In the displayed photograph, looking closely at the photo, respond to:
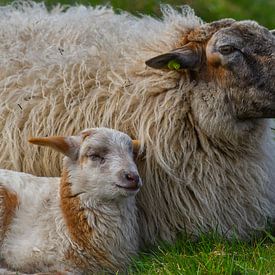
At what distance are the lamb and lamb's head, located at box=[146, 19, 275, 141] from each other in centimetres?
77

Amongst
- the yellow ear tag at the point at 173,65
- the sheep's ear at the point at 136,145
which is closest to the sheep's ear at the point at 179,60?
the yellow ear tag at the point at 173,65

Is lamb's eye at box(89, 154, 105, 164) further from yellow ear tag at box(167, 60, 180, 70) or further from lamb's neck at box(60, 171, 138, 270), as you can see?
yellow ear tag at box(167, 60, 180, 70)

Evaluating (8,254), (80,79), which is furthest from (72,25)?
(8,254)

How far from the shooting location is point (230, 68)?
7.00m

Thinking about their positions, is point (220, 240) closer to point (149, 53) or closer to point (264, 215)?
point (264, 215)

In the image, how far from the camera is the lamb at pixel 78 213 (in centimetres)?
638

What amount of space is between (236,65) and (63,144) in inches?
48.9

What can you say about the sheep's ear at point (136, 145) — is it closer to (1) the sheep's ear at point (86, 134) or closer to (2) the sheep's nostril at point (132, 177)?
(1) the sheep's ear at point (86, 134)

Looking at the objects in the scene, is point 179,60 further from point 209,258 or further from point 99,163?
point 209,258

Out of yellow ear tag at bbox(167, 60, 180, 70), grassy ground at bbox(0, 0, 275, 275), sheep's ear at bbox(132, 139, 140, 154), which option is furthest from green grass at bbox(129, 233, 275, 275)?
yellow ear tag at bbox(167, 60, 180, 70)

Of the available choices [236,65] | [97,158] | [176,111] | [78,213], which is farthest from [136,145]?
[236,65]

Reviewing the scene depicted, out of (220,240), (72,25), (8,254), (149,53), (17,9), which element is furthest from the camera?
(17,9)

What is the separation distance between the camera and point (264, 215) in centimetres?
736

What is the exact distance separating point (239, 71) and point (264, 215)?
3.35ft
